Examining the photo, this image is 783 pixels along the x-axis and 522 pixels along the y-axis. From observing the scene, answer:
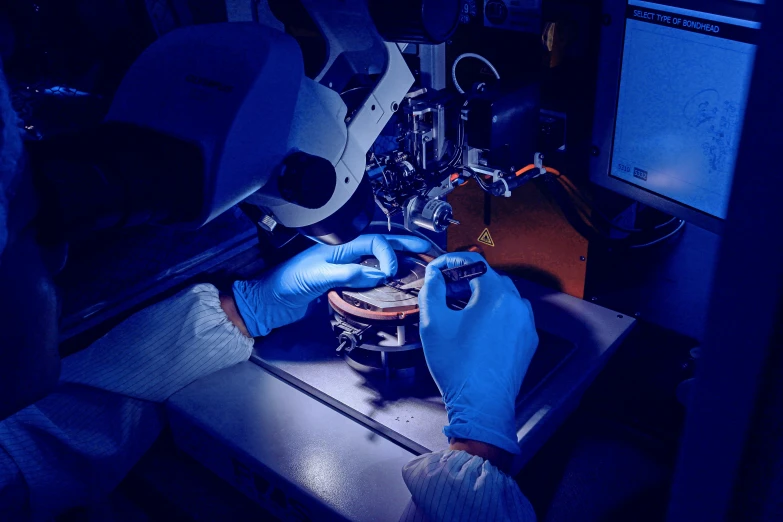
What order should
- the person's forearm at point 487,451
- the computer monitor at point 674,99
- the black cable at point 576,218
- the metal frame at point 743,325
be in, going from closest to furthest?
the metal frame at point 743,325, the computer monitor at point 674,99, the person's forearm at point 487,451, the black cable at point 576,218

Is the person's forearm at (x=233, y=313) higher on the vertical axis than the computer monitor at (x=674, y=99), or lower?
lower

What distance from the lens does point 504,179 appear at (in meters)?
1.25

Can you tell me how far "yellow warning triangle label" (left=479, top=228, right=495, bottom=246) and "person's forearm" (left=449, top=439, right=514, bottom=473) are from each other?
2.28 ft

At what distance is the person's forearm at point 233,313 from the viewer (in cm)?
149

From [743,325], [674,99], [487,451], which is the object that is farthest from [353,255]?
[743,325]

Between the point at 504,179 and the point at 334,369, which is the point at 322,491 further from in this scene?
the point at 504,179

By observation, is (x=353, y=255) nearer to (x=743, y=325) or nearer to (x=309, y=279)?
(x=309, y=279)

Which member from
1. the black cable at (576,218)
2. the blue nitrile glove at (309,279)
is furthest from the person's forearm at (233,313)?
the black cable at (576,218)

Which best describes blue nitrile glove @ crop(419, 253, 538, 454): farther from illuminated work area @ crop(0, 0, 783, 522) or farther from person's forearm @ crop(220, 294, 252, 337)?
person's forearm @ crop(220, 294, 252, 337)

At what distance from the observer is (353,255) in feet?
5.06

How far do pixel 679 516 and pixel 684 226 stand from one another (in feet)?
4.52

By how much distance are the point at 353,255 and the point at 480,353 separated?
0.48 meters

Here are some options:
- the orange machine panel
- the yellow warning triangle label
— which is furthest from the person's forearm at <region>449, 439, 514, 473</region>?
the yellow warning triangle label

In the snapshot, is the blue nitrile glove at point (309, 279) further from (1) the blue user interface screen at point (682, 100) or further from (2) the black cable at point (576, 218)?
(1) the blue user interface screen at point (682, 100)
